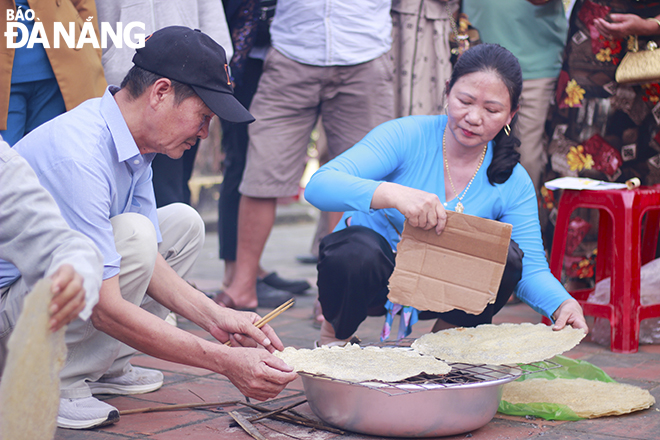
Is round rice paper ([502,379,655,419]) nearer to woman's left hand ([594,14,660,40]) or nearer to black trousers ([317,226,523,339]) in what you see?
black trousers ([317,226,523,339])

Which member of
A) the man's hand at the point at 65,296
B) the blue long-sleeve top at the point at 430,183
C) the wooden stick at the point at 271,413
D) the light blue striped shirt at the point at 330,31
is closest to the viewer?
the man's hand at the point at 65,296

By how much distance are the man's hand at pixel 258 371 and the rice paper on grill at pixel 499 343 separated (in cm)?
48

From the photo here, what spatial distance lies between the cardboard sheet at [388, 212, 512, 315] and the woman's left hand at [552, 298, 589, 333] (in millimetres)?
196

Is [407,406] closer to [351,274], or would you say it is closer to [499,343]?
[499,343]

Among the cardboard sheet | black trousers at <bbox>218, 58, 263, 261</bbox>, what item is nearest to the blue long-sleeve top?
the cardboard sheet

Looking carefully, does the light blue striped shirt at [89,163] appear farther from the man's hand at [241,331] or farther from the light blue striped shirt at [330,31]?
the light blue striped shirt at [330,31]

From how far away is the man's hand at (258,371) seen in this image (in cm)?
162

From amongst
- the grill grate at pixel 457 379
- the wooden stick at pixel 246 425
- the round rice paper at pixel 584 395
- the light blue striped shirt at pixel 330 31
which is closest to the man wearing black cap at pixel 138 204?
the wooden stick at pixel 246 425

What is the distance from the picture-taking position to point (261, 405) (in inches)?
78.9

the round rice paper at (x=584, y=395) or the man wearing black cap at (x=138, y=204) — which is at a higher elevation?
the man wearing black cap at (x=138, y=204)

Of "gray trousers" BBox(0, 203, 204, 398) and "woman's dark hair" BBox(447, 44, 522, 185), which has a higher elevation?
"woman's dark hair" BBox(447, 44, 522, 185)

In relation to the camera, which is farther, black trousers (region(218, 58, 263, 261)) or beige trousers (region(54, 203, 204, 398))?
black trousers (region(218, 58, 263, 261))

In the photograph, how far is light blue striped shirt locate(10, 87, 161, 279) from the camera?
5.39 feet

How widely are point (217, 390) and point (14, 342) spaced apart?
1081 millimetres
